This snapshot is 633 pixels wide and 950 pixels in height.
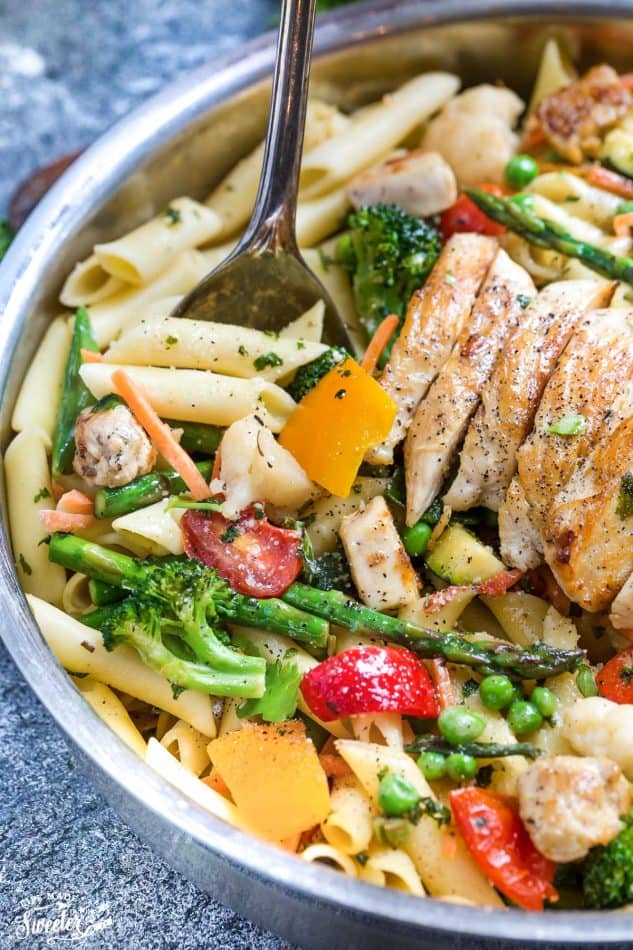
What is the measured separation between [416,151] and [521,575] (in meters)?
2.18

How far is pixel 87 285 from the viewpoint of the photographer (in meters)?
4.46

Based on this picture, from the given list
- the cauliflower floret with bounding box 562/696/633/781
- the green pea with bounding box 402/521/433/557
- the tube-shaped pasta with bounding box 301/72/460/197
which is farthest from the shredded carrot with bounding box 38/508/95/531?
the tube-shaped pasta with bounding box 301/72/460/197

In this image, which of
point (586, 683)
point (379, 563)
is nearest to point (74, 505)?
point (379, 563)

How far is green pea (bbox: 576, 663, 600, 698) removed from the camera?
3.46 meters

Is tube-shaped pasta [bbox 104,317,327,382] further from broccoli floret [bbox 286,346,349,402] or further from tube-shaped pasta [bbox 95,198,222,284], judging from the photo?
tube-shaped pasta [bbox 95,198,222,284]

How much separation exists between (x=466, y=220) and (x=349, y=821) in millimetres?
2591

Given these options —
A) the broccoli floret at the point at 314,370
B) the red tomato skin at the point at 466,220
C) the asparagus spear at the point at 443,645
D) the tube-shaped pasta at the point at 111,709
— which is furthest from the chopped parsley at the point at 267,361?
the tube-shaped pasta at the point at 111,709

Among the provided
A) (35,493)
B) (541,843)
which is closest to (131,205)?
(35,493)

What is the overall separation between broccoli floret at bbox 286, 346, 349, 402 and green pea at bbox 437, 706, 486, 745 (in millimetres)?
1317

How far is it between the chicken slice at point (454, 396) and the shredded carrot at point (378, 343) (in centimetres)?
27

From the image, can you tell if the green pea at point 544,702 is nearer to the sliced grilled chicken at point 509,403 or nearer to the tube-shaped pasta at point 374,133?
the sliced grilled chicken at point 509,403

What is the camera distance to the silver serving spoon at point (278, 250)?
3924 millimetres

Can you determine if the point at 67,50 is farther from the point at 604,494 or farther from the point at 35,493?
the point at 604,494

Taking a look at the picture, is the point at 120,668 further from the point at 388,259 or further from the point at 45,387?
the point at 388,259
